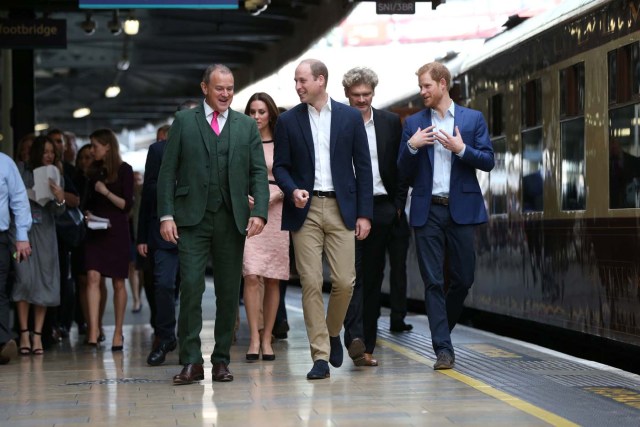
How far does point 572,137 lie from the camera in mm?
11742

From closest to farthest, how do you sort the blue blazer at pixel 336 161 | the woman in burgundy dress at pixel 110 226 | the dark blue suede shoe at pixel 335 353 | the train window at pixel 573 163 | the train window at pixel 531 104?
the blue blazer at pixel 336 161
the dark blue suede shoe at pixel 335 353
the train window at pixel 573 163
the woman in burgundy dress at pixel 110 226
the train window at pixel 531 104

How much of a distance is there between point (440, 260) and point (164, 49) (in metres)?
23.5

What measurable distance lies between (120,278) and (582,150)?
4129mm

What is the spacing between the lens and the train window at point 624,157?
10242 mm

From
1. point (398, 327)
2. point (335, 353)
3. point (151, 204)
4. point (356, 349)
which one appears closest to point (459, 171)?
point (356, 349)

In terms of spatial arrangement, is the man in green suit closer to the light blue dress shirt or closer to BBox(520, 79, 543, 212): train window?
the light blue dress shirt

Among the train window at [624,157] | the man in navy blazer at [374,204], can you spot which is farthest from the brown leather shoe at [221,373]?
the train window at [624,157]

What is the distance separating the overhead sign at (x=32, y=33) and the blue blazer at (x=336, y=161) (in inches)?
300

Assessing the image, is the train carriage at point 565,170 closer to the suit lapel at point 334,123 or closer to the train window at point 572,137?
the train window at point 572,137

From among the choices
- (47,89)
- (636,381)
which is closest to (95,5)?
(636,381)

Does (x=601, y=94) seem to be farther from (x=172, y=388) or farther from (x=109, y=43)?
(x=109, y=43)

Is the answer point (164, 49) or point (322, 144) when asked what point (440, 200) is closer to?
point (322, 144)

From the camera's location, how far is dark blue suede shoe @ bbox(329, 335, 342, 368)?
9.73 metres

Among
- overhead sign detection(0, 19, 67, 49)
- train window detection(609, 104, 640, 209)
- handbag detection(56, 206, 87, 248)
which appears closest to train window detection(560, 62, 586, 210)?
train window detection(609, 104, 640, 209)
